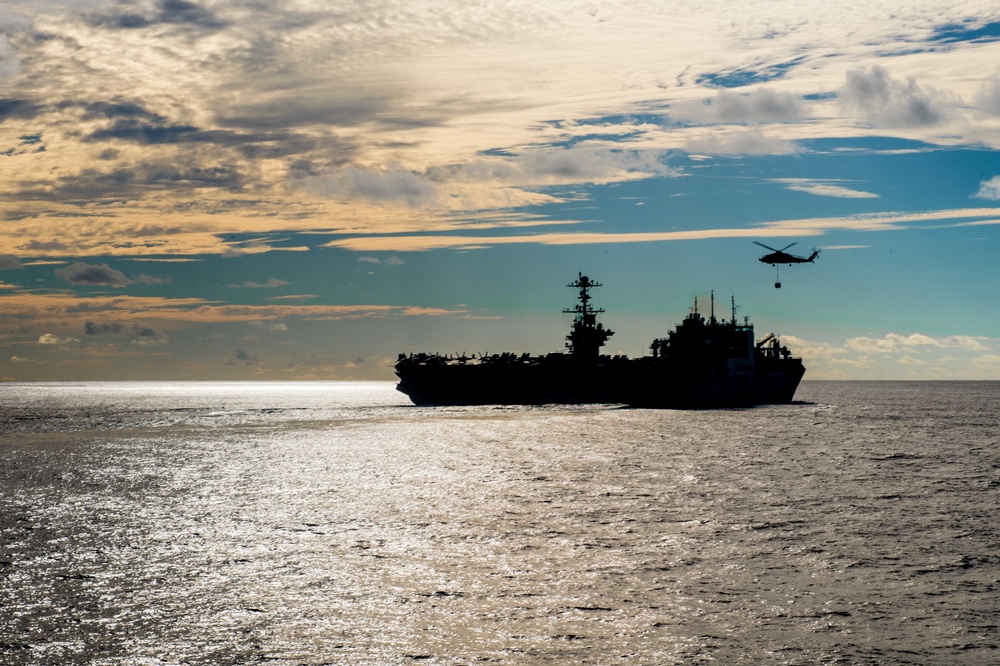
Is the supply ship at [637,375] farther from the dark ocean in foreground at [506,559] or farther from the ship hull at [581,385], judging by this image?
the dark ocean in foreground at [506,559]

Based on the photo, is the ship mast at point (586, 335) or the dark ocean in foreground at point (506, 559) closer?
the dark ocean in foreground at point (506, 559)

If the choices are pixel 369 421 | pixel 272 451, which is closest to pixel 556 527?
pixel 272 451

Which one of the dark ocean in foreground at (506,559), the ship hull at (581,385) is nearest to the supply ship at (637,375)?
the ship hull at (581,385)

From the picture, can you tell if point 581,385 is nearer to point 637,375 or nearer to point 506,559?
point 637,375

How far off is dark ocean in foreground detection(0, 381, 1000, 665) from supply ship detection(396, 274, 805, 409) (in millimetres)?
59800

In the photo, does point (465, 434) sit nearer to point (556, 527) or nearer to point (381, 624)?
point (556, 527)

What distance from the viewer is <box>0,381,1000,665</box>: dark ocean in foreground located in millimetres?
17594

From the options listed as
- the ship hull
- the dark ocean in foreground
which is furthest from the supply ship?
the dark ocean in foreground

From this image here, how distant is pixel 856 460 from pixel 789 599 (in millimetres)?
36618

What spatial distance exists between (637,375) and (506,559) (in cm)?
9654

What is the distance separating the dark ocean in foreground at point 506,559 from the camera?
57.7ft

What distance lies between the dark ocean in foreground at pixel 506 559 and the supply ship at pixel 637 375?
2354 inches

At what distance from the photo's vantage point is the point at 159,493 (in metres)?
41.7

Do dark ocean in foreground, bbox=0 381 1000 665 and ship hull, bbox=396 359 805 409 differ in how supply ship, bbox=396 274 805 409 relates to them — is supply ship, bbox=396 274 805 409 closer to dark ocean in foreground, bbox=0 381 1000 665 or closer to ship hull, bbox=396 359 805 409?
ship hull, bbox=396 359 805 409
